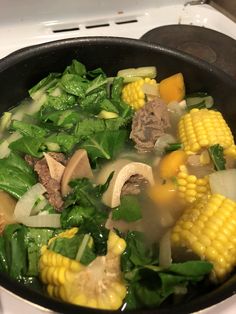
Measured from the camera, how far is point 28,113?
1201 mm

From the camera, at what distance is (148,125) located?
3.68 feet

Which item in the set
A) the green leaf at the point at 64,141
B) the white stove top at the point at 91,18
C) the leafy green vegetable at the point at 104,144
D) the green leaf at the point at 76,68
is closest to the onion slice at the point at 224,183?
the leafy green vegetable at the point at 104,144

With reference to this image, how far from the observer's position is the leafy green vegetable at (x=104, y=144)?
1069 millimetres

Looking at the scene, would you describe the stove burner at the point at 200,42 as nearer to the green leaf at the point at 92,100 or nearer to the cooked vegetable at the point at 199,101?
the cooked vegetable at the point at 199,101

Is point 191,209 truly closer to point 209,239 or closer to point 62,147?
point 209,239

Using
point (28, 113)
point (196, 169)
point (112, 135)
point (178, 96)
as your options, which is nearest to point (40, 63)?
point (28, 113)

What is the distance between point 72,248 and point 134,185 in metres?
0.23

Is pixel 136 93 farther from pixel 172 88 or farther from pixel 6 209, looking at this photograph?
pixel 6 209

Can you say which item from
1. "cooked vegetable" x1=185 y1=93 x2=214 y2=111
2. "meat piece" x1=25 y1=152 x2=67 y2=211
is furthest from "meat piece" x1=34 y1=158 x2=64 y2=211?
"cooked vegetable" x1=185 y1=93 x2=214 y2=111

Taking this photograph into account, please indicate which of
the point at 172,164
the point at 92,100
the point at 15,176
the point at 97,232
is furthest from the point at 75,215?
the point at 92,100

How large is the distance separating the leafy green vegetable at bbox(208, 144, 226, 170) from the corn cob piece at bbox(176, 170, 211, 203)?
0.15ft

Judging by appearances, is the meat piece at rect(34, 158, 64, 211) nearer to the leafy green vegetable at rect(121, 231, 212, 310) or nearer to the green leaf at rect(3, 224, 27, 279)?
the green leaf at rect(3, 224, 27, 279)

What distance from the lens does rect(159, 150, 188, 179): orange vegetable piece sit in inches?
42.3

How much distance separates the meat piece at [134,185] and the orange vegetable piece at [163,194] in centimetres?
3
